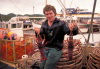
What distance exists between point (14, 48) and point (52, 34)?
6.43 metres

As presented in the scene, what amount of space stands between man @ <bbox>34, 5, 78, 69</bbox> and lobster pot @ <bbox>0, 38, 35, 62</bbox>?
6.01 meters

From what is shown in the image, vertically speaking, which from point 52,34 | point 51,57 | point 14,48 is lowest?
point 14,48

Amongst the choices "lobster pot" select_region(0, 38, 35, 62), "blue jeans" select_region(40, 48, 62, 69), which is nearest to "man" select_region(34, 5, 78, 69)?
"blue jeans" select_region(40, 48, 62, 69)

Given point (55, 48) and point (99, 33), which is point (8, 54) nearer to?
point (55, 48)

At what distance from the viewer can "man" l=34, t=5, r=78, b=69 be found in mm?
3155

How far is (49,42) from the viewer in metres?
3.29

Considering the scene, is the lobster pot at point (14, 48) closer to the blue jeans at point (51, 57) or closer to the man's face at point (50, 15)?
the blue jeans at point (51, 57)

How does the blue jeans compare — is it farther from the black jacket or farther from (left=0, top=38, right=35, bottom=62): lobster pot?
(left=0, top=38, right=35, bottom=62): lobster pot

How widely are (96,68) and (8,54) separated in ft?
22.3

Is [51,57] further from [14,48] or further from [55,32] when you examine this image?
[14,48]

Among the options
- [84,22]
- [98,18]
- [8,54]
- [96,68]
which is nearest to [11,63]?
[8,54]

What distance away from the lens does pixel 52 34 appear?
3.24 m

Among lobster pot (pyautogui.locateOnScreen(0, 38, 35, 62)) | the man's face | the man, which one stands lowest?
lobster pot (pyautogui.locateOnScreen(0, 38, 35, 62))

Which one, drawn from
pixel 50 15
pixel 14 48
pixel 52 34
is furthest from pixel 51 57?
pixel 14 48
